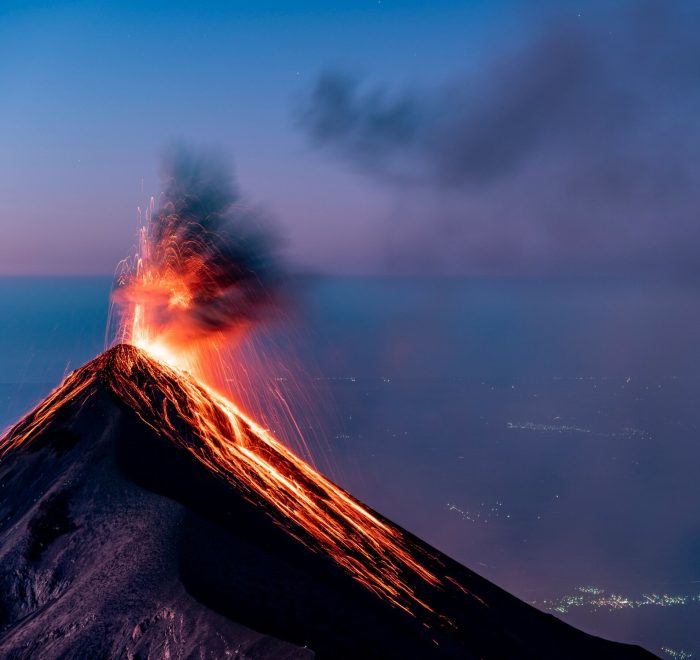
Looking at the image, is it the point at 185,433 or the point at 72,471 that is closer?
the point at 72,471

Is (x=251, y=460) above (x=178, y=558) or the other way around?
the other way around

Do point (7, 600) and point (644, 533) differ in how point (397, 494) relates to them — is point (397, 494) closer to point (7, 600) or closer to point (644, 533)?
point (644, 533)

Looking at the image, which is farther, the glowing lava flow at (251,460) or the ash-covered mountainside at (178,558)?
the glowing lava flow at (251,460)

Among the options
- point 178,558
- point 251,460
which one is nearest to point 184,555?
point 178,558

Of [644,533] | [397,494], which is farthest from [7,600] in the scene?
[644,533]

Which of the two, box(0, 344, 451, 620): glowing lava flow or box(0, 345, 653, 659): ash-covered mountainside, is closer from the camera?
box(0, 345, 653, 659): ash-covered mountainside

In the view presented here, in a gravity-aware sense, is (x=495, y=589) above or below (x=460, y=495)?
above

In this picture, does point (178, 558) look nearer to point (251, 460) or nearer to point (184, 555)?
point (184, 555)

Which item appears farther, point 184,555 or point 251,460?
point 251,460
